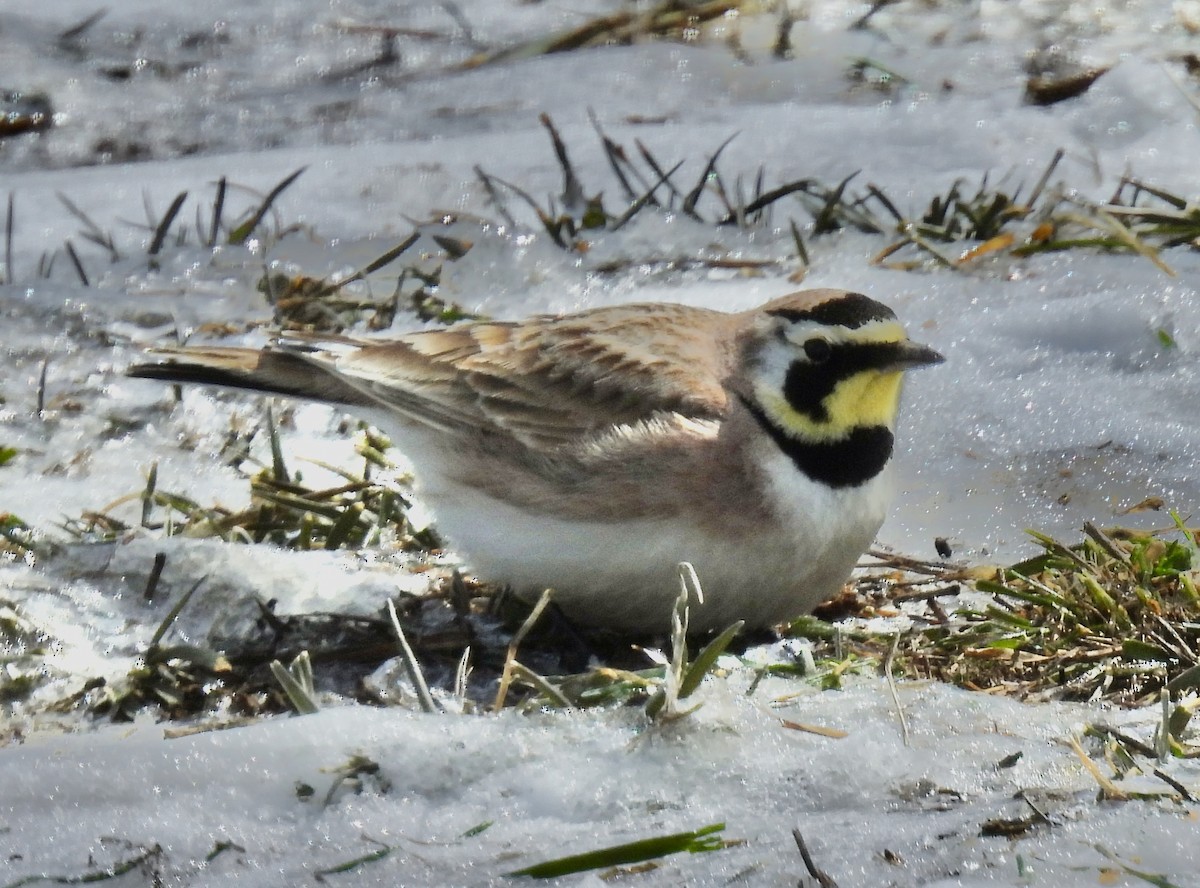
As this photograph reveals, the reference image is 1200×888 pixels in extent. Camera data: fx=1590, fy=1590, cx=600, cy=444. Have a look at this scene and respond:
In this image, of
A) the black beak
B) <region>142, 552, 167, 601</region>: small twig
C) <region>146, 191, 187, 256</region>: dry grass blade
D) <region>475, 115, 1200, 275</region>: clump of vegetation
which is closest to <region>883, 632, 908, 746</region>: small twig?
the black beak

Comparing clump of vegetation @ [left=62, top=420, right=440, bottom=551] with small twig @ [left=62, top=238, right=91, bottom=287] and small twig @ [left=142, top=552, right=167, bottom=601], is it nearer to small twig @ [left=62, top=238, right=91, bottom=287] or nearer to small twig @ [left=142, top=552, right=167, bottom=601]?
small twig @ [left=142, top=552, right=167, bottom=601]

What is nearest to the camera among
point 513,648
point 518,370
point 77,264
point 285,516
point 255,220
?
point 513,648

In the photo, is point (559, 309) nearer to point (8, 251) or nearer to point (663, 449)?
point (663, 449)

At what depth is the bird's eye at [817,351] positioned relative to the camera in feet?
13.6

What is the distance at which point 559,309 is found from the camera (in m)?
6.10

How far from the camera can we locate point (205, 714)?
3799 millimetres

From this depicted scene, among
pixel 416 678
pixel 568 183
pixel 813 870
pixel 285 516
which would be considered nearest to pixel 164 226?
pixel 568 183

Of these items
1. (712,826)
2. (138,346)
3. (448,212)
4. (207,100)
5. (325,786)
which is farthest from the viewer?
(207,100)

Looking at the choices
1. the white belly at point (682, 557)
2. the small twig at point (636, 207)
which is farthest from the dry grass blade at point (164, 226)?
the white belly at point (682, 557)

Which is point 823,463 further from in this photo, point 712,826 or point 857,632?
point 712,826

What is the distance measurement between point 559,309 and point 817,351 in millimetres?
2097

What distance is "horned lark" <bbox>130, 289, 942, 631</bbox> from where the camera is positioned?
395 cm

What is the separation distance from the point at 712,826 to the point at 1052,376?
Answer: 2.98 metres

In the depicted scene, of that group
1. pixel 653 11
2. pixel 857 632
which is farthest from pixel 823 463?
pixel 653 11
